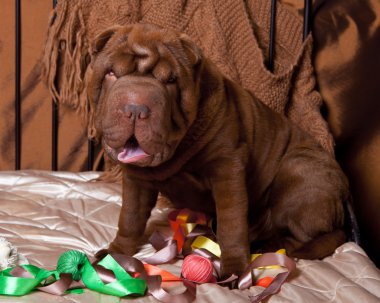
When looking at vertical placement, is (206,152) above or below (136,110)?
below

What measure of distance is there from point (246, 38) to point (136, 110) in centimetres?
93

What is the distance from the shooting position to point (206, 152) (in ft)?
4.90

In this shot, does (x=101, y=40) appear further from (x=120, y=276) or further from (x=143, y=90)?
(x=120, y=276)

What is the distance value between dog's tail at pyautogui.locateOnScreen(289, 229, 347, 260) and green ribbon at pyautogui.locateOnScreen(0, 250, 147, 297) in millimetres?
488

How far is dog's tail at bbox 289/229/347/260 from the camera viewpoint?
160cm

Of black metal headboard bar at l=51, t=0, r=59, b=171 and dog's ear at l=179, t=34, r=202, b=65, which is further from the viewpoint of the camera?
black metal headboard bar at l=51, t=0, r=59, b=171

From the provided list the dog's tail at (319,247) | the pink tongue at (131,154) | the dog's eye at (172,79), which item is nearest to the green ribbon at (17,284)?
the pink tongue at (131,154)

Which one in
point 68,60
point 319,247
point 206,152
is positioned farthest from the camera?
point 68,60

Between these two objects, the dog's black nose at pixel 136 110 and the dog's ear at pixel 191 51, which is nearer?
the dog's black nose at pixel 136 110

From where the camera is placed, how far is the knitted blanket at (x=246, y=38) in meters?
2.04

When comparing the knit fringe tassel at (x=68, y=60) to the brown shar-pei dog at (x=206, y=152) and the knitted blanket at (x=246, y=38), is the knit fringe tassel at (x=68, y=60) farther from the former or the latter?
the brown shar-pei dog at (x=206, y=152)

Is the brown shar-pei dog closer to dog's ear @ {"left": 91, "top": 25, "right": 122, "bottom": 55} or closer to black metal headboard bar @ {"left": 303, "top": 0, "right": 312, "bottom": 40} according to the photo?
dog's ear @ {"left": 91, "top": 25, "right": 122, "bottom": 55}

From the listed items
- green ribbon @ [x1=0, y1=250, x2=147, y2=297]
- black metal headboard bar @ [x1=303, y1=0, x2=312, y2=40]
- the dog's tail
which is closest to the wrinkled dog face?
green ribbon @ [x1=0, y1=250, x2=147, y2=297]

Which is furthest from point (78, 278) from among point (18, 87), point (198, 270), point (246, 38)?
point (18, 87)
